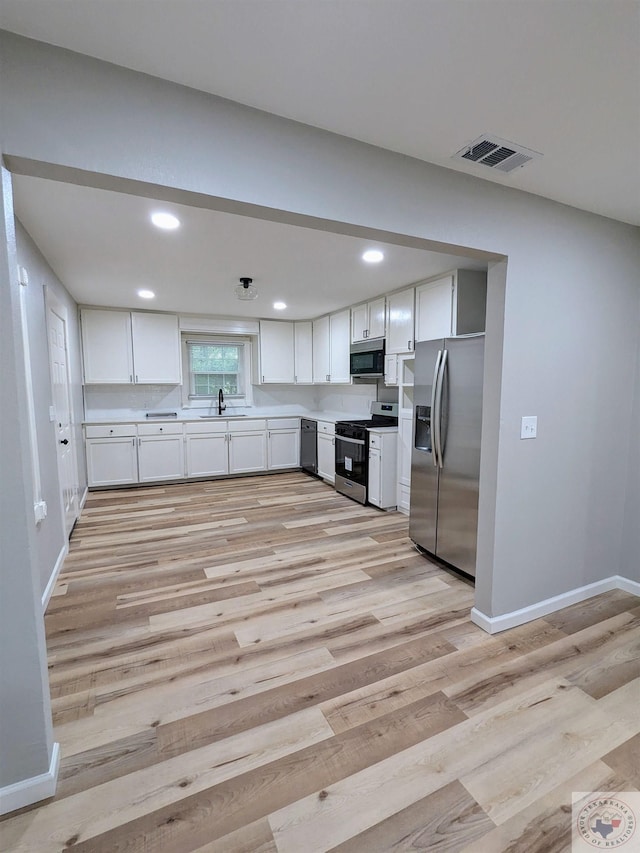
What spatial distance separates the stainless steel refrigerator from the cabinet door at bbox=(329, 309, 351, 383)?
200 cm

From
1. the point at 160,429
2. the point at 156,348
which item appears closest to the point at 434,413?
the point at 160,429

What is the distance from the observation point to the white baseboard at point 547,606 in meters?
2.26

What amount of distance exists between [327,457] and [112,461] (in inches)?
111

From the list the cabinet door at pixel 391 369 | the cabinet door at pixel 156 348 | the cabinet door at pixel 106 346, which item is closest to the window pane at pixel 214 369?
the cabinet door at pixel 156 348

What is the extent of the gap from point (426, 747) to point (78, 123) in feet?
8.22

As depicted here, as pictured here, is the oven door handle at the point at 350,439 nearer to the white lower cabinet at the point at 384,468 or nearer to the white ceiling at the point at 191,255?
the white lower cabinet at the point at 384,468

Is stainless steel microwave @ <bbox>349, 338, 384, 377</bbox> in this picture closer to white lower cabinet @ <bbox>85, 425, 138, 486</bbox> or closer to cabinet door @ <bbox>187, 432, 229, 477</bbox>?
cabinet door @ <bbox>187, 432, 229, 477</bbox>

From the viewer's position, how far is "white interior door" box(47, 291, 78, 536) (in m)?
3.18

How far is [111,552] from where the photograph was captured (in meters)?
3.31

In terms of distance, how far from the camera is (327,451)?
532 centimetres

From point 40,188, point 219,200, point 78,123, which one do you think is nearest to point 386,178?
point 219,200

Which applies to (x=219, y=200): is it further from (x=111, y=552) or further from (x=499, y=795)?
(x=111, y=552)

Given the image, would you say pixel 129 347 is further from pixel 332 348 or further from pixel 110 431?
pixel 332 348

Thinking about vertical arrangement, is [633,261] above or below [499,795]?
above
